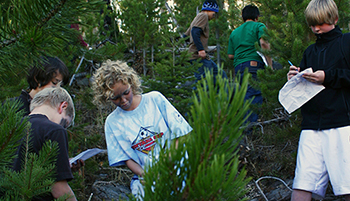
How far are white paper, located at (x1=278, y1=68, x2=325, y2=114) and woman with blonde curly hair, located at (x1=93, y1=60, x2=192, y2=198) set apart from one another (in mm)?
990

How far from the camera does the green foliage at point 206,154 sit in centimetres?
65

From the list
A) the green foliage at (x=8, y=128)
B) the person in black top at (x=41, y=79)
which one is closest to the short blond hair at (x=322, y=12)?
the person in black top at (x=41, y=79)

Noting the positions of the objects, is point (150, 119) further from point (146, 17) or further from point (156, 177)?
point (146, 17)

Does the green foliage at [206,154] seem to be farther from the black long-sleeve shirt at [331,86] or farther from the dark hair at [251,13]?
the dark hair at [251,13]

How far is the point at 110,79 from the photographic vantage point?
3043 millimetres

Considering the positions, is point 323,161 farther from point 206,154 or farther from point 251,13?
point 251,13

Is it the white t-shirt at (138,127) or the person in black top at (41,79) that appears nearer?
the person in black top at (41,79)

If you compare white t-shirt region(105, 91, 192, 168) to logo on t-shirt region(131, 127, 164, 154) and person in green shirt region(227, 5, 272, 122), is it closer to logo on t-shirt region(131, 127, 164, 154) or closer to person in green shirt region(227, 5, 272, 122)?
logo on t-shirt region(131, 127, 164, 154)

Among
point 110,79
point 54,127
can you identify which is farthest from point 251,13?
point 54,127

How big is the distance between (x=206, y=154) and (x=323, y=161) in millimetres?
2368

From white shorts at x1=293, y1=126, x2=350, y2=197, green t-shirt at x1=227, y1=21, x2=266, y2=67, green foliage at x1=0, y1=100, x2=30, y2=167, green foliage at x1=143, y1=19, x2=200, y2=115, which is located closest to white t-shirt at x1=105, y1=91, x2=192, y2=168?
white shorts at x1=293, y1=126, x2=350, y2=197

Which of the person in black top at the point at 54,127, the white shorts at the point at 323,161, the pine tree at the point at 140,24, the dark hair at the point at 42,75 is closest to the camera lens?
the person in black top at the point at 54,127

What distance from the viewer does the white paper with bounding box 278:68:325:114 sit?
8.80 feet

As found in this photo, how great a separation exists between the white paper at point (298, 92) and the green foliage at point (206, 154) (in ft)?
7.26
